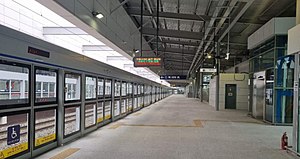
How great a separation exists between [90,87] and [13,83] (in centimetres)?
361

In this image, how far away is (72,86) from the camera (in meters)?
6.43

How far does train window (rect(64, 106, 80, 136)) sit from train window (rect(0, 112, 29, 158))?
1.52m

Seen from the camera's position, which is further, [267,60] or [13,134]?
[267,60]

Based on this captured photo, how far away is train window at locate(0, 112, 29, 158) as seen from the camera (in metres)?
3.90

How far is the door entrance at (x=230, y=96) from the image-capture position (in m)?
17.4

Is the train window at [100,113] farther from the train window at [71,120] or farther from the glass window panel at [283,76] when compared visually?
the glass window panel at [283,76]

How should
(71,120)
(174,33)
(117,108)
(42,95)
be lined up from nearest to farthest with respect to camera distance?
(42,95), (71,120), (117,108), (174,33)

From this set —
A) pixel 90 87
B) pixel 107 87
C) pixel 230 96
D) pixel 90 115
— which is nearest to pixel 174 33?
pixel 107 87

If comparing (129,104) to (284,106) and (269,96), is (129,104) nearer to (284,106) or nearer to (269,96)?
(269,96)

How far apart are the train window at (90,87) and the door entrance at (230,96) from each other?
11467 mm

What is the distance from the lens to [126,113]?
42.1ft

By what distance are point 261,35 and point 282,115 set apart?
10.6 ft

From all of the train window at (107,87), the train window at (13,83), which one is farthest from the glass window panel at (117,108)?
the train window at (13,83)

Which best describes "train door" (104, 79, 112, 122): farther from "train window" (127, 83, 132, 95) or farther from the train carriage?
"train window" (127, 83, 132, 95)
